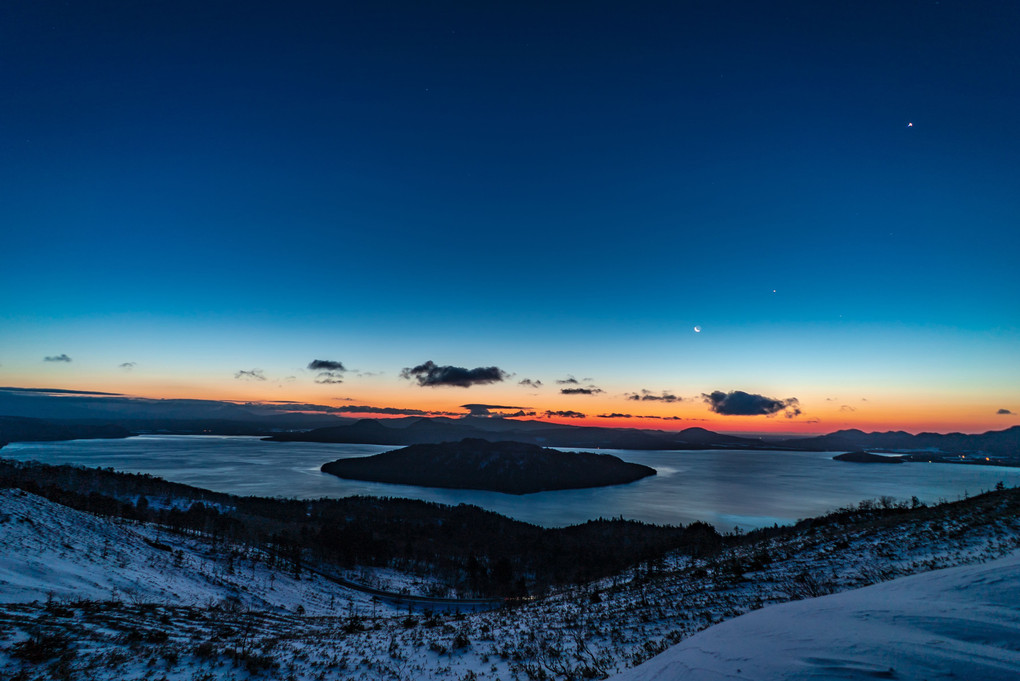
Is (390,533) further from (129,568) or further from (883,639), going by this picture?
(883,639)

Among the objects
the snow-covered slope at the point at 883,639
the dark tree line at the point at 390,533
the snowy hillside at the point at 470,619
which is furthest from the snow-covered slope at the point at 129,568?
the snow-covered slope at the point at 883,639

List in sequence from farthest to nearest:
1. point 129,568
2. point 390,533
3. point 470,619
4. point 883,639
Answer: point 390,533, point 129,568, point 470,619, point 883,639

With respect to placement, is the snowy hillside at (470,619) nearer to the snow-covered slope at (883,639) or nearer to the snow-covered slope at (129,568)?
the snow-covered slope at (883,639)

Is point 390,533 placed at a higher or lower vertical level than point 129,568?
lower

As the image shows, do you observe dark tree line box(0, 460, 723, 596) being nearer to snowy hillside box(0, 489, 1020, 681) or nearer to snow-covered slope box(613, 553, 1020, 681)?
snowy hillside box(0, 489, 1020, 681)

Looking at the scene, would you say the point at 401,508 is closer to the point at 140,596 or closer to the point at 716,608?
the point at 140,596

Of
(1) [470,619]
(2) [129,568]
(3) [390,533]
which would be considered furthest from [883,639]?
(3) [390,533]

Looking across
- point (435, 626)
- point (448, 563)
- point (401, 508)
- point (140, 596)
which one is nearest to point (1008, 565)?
point (435, 626)

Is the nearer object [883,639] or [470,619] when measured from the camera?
[883,639]
